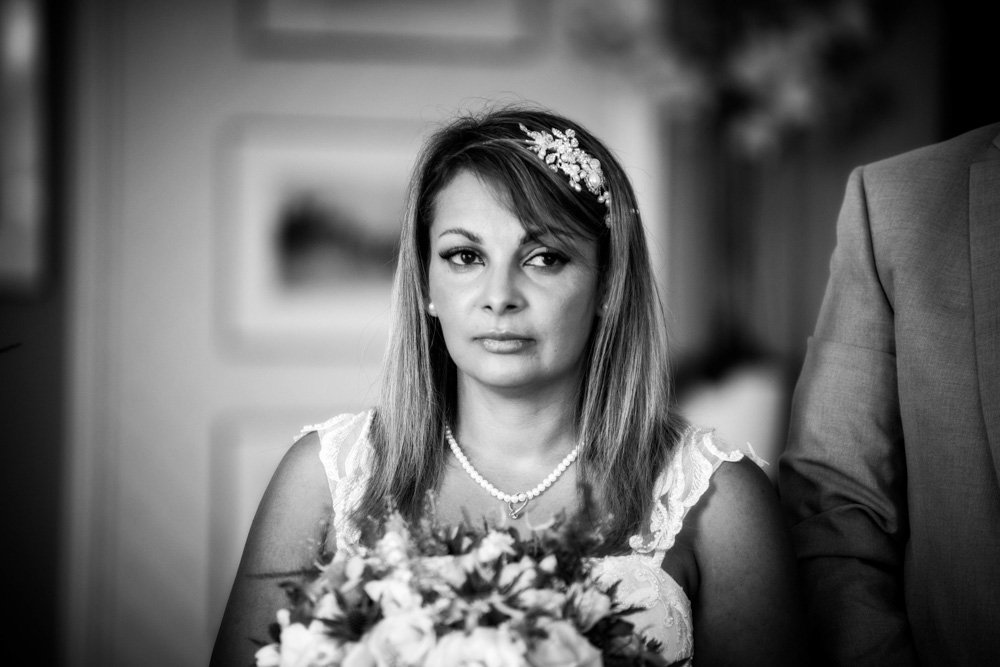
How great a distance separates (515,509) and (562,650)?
2.32 ft

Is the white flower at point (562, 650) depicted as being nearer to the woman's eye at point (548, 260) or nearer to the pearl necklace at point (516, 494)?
the pearl necklace at point (516, 494)

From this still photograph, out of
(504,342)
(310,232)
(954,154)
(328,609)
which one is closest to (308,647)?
(328,609)

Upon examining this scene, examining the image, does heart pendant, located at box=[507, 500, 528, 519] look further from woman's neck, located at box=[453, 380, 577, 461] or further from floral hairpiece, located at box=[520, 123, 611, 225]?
floral hairpiece, located at box=[520, 123, 611, 225]

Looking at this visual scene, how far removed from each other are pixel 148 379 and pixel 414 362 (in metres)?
1.98

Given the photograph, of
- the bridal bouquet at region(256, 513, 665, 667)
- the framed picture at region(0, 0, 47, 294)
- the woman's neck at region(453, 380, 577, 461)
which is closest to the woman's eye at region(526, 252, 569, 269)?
the woman's neck at region(453, 380, 577, 461)

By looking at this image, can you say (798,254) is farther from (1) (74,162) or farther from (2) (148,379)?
(1) (74,162)

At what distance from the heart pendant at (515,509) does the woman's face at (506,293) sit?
8.3 inches

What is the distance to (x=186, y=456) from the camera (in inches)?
136

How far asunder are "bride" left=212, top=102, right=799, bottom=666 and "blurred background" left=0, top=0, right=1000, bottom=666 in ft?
5.27

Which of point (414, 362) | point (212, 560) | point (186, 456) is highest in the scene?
point (414, 362)

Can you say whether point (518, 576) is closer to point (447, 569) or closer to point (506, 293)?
point (447, 569)

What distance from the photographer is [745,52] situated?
350cm

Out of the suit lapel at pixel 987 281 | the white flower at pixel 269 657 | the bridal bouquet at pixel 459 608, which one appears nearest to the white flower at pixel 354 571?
the bridal bouquet at pixel 459 608

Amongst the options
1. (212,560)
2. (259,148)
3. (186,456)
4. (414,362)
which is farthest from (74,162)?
(414,362)
